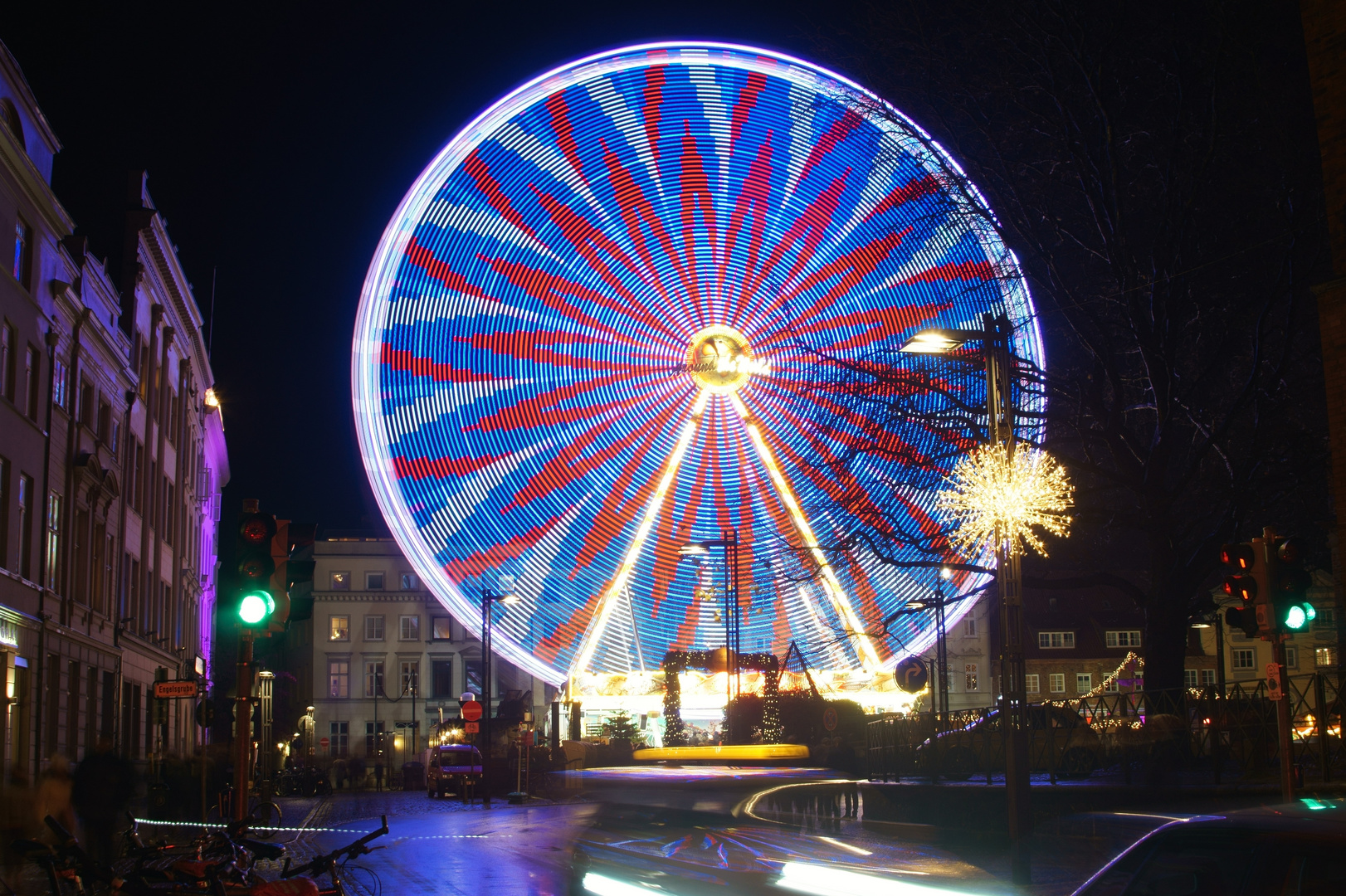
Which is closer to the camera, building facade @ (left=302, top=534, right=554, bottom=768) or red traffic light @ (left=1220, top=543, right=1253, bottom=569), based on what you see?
red traffic light @ (left=1220, top=543, right=1253, bottom=569)

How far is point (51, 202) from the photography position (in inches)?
856

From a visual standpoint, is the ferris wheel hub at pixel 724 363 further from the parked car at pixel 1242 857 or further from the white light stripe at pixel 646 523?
the parked car at pixel 1242 857

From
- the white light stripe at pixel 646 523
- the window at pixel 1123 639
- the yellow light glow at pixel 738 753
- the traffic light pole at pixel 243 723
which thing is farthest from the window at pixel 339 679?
the traffic light pole at pixel 243 723

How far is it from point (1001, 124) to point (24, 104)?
16598 millimetres

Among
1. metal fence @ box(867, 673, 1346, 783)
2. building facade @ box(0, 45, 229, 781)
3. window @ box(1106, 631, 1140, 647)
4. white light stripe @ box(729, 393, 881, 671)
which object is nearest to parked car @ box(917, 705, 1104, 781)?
metal fence @ box(867, 673, 1346, 783)

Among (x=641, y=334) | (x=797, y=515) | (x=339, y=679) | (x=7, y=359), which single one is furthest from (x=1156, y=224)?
(x=339, y=679)

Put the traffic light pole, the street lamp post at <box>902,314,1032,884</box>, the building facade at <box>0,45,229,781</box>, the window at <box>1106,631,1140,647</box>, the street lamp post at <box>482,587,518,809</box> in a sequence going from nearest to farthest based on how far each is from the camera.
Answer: the traffic light pole, the street lamp post at <box>902,314,1032,884</box>, the building facade at <box>0,45,229,781</box>, the street lamp post at <box>482,587,518,809</box>, the window at <box>1106,631,1140,647</box>

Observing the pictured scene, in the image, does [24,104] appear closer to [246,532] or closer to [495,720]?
[246,532]

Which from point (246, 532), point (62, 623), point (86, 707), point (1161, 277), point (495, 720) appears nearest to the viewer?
point (246, 532)

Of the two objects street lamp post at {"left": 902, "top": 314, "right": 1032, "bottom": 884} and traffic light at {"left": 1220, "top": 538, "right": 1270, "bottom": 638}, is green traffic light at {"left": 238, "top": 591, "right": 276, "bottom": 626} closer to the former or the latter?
street lamp post at {"left": 902, "top": 314, "right": 1032, "bottom": 884}

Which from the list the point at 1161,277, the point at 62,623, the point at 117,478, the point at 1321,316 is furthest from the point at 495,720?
the point at 1321,316

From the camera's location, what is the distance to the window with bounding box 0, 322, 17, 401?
63.8 ft

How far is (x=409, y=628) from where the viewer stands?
241 feet

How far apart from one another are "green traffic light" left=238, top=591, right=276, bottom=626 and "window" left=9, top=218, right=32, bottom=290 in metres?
13.8
